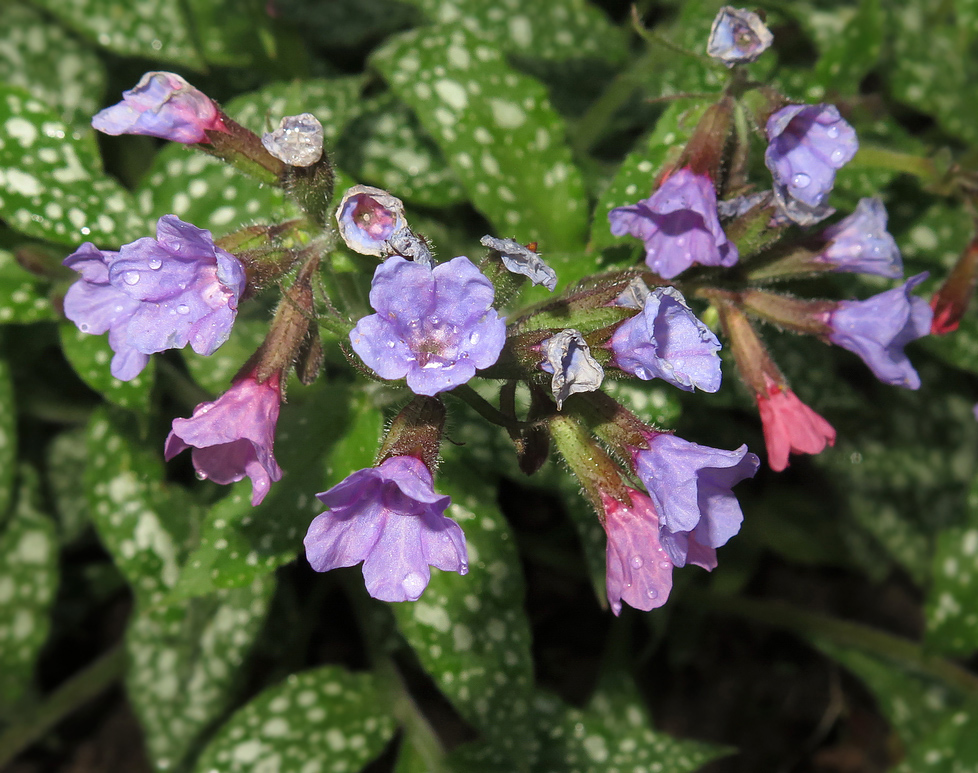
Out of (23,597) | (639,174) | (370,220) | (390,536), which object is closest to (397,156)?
(639,174)

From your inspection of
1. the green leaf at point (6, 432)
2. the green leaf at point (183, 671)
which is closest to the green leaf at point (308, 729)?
the green leaf at point (183, 671)

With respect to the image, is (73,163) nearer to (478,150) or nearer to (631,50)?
(478,150)

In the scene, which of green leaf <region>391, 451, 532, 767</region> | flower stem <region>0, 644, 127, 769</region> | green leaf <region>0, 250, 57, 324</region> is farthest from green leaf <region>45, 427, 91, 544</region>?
green leaf <region>391, 451, 532, 767</region>

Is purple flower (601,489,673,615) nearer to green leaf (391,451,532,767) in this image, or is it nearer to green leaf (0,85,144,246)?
green leaf (391,451,532,767)

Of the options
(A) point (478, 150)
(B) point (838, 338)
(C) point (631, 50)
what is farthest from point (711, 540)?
(C) point (631, 50)

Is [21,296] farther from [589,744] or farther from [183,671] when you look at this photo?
[589,744]

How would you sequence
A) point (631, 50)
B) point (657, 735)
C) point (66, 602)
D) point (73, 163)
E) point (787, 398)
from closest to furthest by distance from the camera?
point (787, 398) < point (73, 163) < point (657, 735) < point (66, 602) < point (631, 50)
